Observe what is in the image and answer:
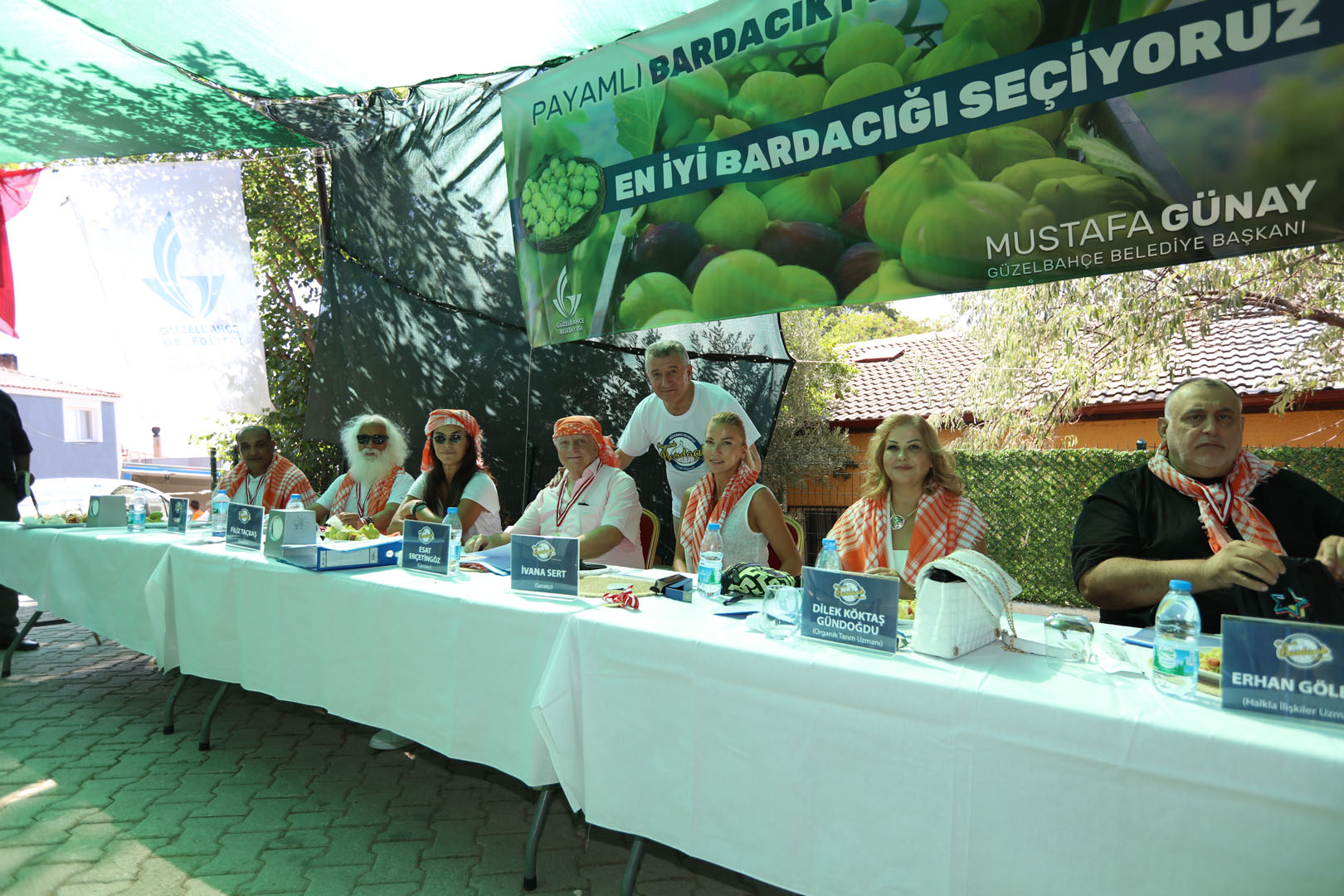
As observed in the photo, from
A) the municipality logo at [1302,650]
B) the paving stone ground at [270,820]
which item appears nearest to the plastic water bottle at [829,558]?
the paving stone ground at [270,820]

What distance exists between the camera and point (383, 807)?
2.50 metres

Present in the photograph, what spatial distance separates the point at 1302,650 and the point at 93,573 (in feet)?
14.5

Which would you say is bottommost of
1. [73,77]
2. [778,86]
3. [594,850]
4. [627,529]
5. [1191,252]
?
[594,850]

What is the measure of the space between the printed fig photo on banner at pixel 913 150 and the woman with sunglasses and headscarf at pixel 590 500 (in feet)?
2.30

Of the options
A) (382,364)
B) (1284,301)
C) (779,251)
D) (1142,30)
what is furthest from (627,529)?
(1284,301)

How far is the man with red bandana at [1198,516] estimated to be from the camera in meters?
2.07

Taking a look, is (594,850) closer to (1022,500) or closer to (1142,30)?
(1142,30)

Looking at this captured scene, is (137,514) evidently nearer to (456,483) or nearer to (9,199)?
(456,483)

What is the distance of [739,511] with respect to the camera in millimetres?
3043

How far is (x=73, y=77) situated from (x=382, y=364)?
2422 mm

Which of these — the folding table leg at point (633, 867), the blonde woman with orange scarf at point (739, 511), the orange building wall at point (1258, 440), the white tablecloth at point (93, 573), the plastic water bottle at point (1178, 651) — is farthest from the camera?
the orange building wall at point (1258, 440)

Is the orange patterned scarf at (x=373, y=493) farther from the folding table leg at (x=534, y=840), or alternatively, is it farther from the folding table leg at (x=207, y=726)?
the folding table leg at (x=534, y=840)

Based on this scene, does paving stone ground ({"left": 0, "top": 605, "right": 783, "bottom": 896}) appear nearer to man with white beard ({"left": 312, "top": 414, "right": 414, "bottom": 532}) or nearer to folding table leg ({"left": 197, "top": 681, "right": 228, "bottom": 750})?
folding table leg ({"left": 197, "top": 681, "right": 228, "bottom": 750})

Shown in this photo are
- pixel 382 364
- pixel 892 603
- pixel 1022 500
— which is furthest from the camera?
pixel 1022 500
